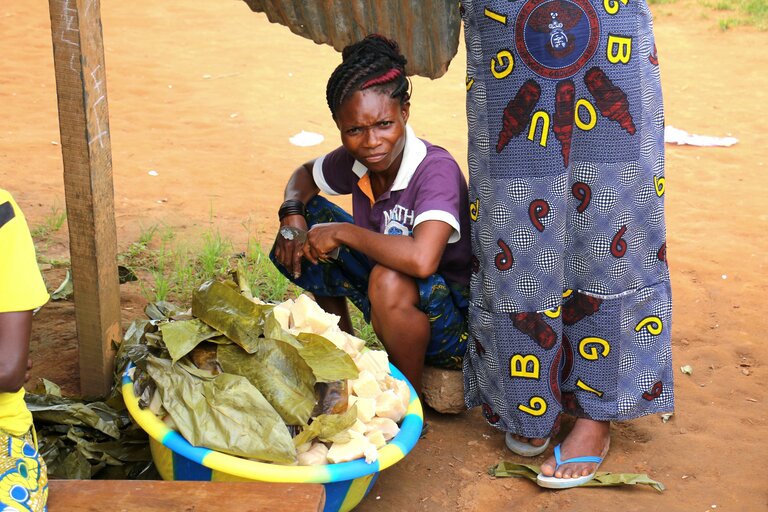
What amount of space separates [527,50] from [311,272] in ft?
3.63

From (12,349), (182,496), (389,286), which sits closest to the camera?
(12,349)

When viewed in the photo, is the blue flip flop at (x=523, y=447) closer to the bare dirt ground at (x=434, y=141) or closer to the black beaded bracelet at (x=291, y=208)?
the bare dirt ground at (x=434, y=141)

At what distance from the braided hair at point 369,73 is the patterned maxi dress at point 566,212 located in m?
0.24

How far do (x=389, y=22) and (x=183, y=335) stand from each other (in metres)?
1.29

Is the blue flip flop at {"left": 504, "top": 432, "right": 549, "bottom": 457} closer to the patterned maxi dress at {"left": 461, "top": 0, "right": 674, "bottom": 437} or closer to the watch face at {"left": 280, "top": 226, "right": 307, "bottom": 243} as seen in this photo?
the patterned maxi dress at {"left": 461, "top": 0, "right": 674, "bottom": 437}

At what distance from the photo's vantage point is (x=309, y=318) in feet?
8.64

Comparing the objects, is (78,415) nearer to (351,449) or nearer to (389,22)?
(351,449)

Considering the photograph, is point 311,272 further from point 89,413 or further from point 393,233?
point 89,413

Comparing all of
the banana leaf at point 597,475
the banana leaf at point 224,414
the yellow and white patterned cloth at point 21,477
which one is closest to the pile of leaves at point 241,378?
the banana leaf at point 224,414

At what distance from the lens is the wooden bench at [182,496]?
198cm

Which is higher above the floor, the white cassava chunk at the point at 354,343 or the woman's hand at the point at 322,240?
the woman's hand at the point at 322,240

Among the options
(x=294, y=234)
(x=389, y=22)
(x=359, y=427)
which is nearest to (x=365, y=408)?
(x=359, y=427)

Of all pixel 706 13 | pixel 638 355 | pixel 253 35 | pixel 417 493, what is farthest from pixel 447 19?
pixel 706 13

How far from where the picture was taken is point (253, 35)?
9672mm
